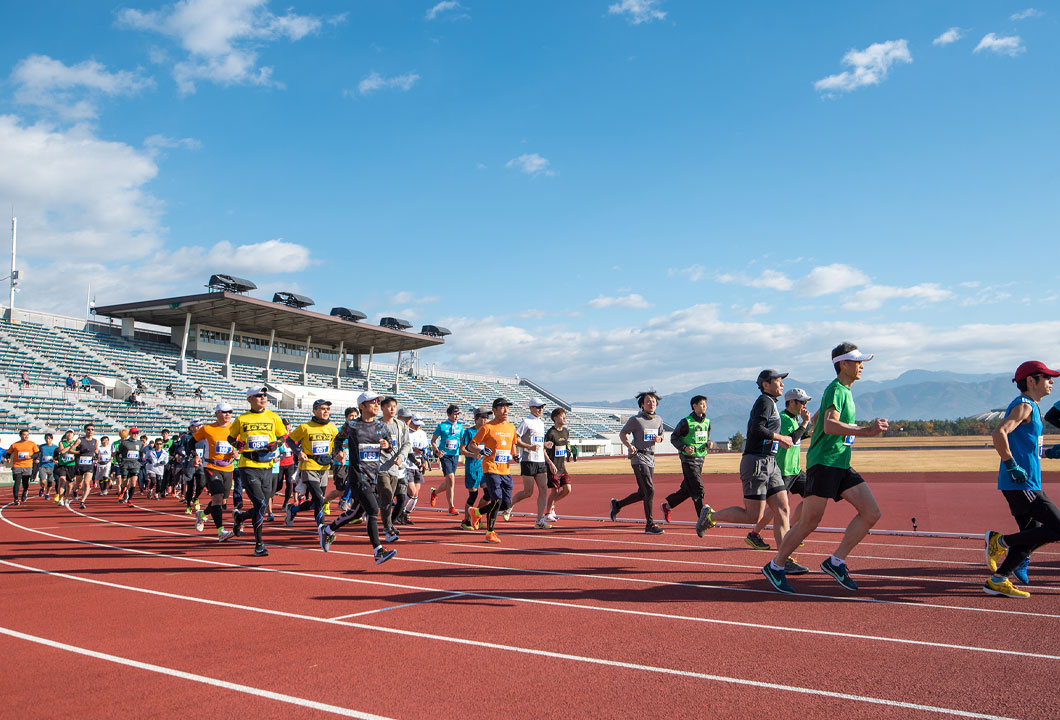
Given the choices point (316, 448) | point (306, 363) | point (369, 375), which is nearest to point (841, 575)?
point (316, 448)

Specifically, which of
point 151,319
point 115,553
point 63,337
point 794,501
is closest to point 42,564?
point 115,553

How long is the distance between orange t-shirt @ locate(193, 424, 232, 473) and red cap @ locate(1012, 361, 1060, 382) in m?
9.41

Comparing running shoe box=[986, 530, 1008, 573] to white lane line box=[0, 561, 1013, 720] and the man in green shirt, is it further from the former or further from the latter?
white lane line box=[0, 561, 1013, 720]

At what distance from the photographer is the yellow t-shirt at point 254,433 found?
9250 millimetres

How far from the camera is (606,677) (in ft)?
13.9

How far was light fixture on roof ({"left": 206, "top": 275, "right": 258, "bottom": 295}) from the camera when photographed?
46.3 meters

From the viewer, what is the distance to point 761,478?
26.2ft

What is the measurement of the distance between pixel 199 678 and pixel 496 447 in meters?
6.49

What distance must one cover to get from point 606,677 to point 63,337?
4636 centimetres

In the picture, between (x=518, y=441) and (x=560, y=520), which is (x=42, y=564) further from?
(x=560, y=520)

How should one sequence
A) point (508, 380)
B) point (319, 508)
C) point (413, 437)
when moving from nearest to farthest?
point (319, 508) → point (413, 437) → point (508, 380)

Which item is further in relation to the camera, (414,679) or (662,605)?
(662,605)

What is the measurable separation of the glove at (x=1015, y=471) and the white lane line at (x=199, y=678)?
5.46 meters

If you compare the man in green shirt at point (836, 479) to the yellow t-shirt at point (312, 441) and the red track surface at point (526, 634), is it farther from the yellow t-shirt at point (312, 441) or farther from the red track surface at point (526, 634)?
the yellow t-shirt at point (312, 441)
